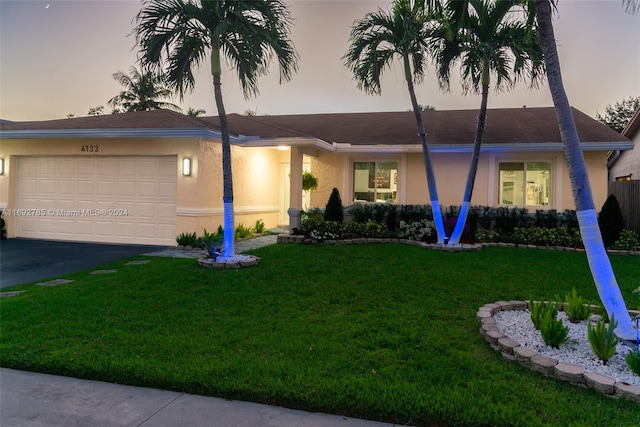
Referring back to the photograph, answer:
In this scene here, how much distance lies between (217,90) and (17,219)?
26.9ft

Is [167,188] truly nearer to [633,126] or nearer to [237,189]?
[237,189]

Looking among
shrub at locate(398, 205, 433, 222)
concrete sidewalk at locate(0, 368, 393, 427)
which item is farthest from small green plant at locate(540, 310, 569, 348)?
shrub at locate(398, 205, 433, 222)

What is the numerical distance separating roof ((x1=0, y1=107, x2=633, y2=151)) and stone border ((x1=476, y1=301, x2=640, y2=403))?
301 inches

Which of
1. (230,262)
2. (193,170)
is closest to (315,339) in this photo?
(230,262)

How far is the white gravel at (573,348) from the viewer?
3.21m

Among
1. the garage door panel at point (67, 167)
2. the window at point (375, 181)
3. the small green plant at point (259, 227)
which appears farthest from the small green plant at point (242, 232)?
the garage door panel at point (67, 167)

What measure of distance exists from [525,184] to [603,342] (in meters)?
9.59

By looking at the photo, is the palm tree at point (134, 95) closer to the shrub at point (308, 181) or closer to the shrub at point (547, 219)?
the shrub at point (308, 181)

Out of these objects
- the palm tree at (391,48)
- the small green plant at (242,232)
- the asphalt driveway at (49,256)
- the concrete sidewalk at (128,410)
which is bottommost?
the concrete sidewalk at (128,410)

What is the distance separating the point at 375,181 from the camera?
508 inches

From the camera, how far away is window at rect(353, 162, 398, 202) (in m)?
12.8

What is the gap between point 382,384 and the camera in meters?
3.03

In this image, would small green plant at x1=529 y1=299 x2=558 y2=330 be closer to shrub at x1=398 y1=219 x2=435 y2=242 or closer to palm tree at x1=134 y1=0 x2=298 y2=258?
palm tree at x1=134 y1=0 x2=298 y2=258

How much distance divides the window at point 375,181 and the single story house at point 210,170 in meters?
0.03
